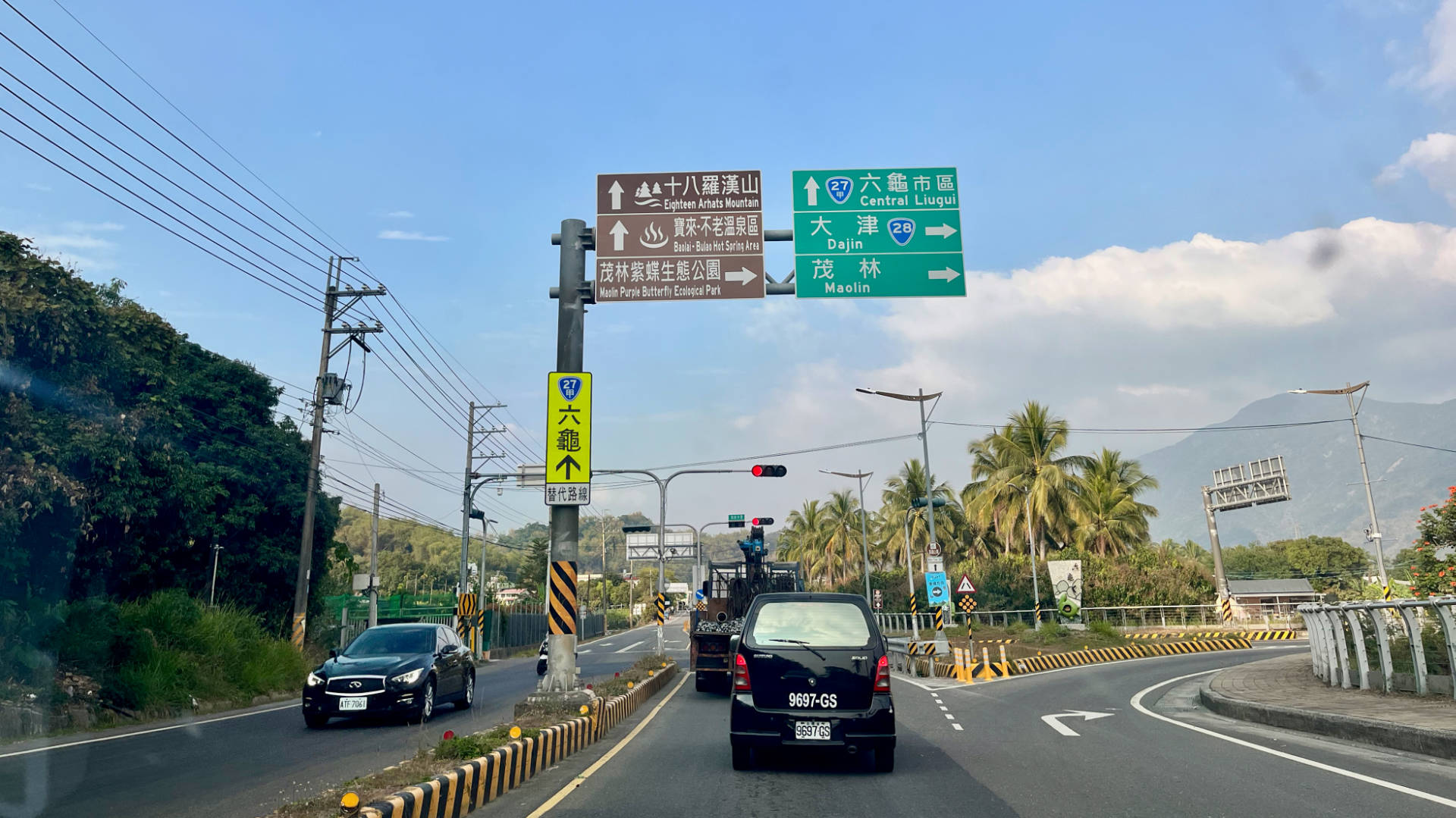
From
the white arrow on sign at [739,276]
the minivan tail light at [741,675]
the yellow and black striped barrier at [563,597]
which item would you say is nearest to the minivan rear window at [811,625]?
the minivan tail light at [741,675]

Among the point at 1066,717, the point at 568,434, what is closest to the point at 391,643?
the point at 568,434

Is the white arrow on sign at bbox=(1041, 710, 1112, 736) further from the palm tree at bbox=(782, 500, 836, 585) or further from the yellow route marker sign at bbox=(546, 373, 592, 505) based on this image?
the palm tree at bbox=(782, 500, 836, 585)

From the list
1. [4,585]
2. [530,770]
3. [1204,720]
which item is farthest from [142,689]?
[1204,720]

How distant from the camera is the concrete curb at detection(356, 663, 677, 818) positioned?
20.0 ft

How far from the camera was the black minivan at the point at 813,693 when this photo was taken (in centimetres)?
830

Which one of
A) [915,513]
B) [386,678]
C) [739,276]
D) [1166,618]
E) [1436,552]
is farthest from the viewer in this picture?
[915,513]

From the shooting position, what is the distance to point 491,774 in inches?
302

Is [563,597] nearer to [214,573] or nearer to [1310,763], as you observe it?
[1310,763]

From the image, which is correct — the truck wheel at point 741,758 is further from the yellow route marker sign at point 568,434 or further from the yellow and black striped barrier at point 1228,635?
the yellow and black striped barrier at point 1228,635

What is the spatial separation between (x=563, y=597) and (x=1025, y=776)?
6983 mm

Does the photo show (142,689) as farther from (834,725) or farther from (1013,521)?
(1013,521)

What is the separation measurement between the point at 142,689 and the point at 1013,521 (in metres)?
50.8

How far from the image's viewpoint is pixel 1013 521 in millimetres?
57750

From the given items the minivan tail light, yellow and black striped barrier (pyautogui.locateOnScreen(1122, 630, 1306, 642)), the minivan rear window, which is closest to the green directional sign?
the minivan rear window
